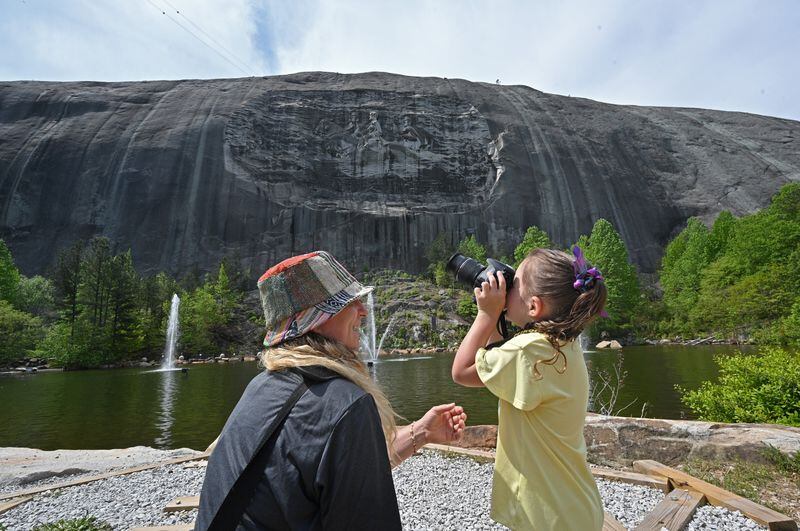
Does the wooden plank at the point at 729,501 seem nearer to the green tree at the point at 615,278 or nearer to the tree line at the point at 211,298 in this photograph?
the tree line at the point at 211,298

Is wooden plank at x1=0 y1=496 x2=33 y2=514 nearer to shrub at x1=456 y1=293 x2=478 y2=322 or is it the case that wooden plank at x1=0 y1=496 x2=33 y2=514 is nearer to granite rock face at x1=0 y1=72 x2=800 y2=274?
shrub at x1=456 y1=293 x2=478 y2=322

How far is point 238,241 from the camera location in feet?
191

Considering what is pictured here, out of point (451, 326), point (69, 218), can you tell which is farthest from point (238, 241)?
point (451, 326)

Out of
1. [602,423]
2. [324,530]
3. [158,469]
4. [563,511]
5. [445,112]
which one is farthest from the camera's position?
[445,112]

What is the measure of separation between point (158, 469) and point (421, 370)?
16105 mm

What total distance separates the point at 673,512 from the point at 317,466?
3819mm

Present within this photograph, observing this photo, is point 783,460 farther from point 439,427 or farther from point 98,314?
point 98,314

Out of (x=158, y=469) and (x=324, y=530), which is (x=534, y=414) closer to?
(x=324, y=530)

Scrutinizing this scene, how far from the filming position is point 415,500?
15.3 ft

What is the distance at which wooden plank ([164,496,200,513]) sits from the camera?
4.68 metres

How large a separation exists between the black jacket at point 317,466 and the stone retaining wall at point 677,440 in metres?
5.38

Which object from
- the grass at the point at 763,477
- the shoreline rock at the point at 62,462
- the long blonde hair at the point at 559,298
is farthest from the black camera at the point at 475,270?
the shoreline rock at the point at 62,462

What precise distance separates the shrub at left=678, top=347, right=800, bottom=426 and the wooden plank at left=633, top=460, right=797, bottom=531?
2.31m

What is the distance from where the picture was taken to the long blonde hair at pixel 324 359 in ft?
4.76
